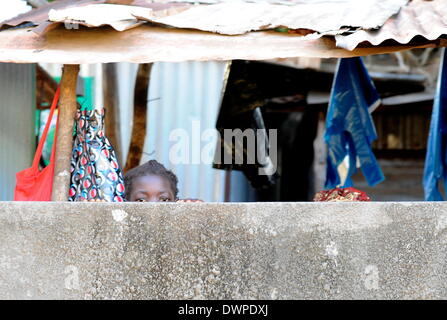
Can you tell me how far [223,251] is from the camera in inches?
95.7

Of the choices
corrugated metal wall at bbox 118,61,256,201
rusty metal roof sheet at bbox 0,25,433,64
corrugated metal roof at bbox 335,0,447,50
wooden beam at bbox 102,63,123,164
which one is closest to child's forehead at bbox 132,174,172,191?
rusty metal roof sheet at bbox 0,25,433,64

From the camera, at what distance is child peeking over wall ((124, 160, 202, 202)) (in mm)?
4035

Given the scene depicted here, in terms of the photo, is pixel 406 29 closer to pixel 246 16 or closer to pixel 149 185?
pixel 246 16

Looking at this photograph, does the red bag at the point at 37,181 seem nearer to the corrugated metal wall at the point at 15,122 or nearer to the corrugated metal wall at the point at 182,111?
the corrugated metal wall at the point at 15,122

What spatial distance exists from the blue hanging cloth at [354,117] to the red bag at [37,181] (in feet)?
7.35

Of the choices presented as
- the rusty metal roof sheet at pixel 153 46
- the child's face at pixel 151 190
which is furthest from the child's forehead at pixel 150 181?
the rusty metal roof sheet at pixel 153 46

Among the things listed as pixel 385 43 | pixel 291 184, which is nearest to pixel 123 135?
pixel 291 184

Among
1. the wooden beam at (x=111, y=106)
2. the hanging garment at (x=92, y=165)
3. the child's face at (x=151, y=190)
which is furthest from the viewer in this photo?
the wooden beam at (x=111, y=106)

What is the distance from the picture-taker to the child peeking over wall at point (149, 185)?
404 centimetres

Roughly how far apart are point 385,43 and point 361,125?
6.06ft

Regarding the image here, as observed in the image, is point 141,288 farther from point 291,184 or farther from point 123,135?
point 291,184

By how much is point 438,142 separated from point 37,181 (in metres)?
2.64

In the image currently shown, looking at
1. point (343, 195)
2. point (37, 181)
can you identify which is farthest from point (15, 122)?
point (343, 195)

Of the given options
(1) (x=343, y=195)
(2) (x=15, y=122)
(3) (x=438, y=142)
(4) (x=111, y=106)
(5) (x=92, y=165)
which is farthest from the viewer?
(4) (x=111, y=106)
